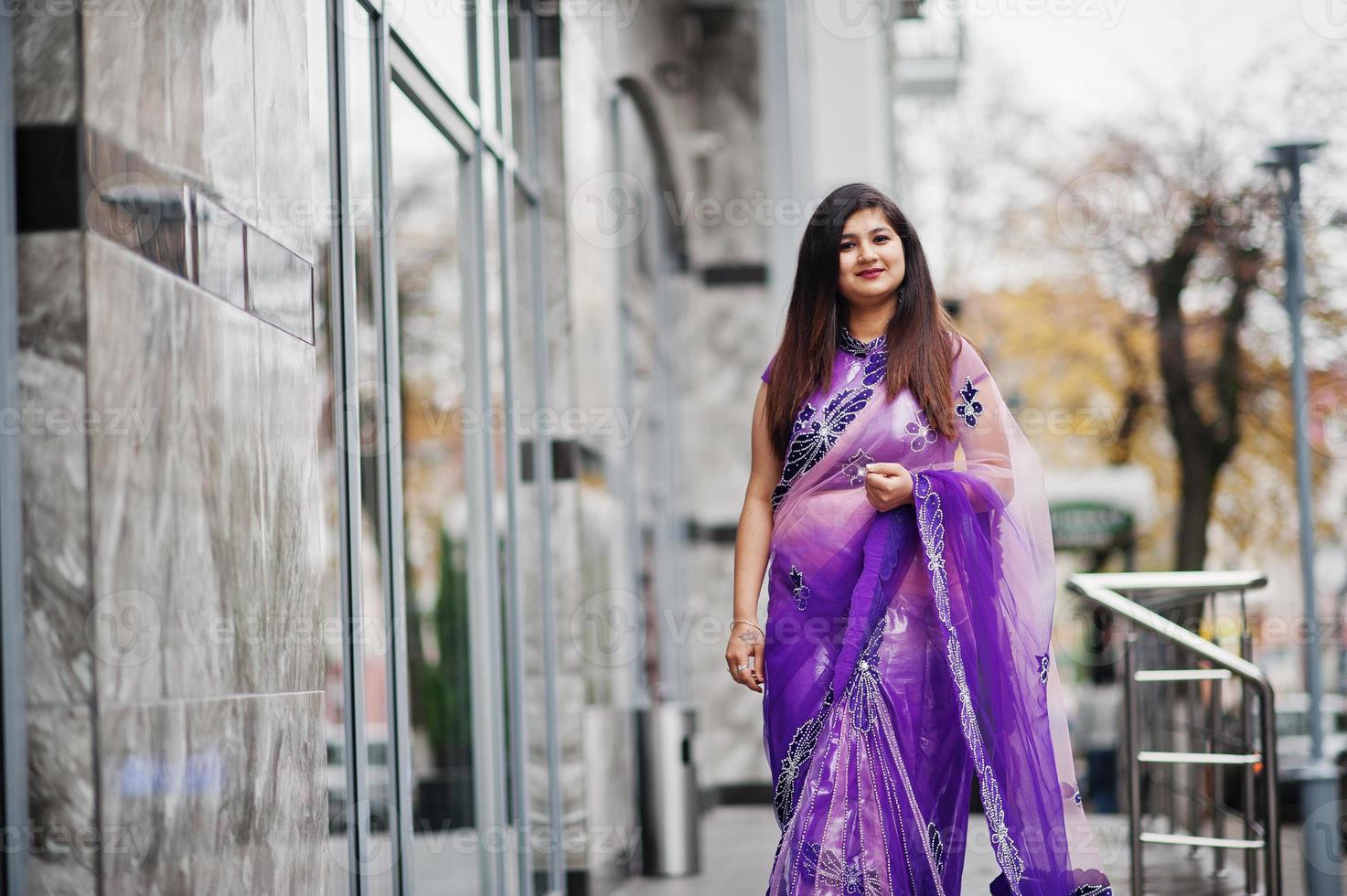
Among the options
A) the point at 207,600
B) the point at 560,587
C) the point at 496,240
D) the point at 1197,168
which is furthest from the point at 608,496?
the point at 1197,168

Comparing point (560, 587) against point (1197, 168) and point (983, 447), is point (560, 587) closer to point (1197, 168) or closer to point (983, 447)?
point (983, 447)

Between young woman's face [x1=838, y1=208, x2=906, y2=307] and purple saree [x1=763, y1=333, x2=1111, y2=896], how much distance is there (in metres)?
0.13

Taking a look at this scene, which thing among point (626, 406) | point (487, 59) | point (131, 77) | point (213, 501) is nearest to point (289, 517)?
point (213, 501)

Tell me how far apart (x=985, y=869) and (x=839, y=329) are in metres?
3.22

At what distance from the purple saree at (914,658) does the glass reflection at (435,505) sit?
1.56 metres

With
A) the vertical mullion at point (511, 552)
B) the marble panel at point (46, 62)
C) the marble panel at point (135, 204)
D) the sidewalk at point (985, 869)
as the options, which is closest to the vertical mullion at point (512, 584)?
the vertical mullion at point (511, 552)

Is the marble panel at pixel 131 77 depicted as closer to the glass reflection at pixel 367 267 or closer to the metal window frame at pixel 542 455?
the glass reflection at pixel 367 267

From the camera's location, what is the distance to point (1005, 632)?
2.91 m

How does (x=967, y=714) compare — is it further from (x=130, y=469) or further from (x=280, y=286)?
(x=130, y=469)

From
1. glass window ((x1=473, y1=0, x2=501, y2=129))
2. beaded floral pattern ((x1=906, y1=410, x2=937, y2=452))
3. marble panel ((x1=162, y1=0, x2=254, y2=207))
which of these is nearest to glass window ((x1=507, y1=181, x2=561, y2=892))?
glass window ((x1=473, y1=0, x2=501, y2=129))

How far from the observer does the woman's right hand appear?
10.0 feet

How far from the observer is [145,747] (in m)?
1.93

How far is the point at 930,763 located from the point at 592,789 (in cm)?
272

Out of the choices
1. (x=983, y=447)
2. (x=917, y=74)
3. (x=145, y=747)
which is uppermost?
(x=917, y=74)
